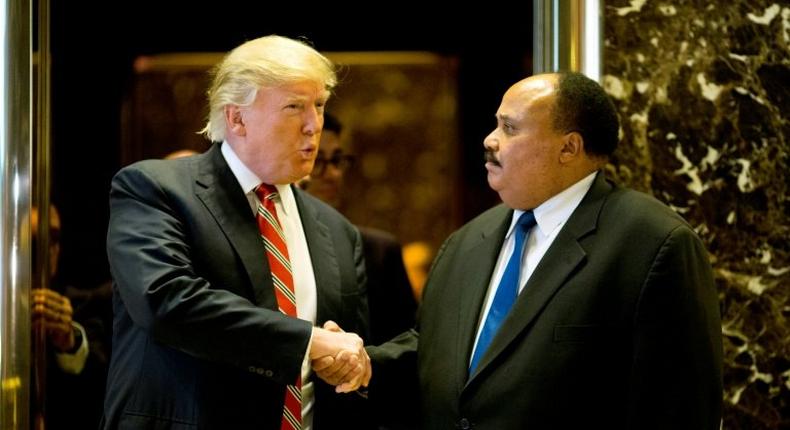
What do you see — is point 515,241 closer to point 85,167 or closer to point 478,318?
point 478,318

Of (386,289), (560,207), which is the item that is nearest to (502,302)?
(560,207)

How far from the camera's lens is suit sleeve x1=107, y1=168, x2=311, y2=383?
8.22 feet

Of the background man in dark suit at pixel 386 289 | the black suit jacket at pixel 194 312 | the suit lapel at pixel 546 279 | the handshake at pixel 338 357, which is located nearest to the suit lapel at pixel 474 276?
the suit lapel at pixel 546 279

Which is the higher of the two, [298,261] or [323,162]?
[323,162]

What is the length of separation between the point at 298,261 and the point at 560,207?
71 cm

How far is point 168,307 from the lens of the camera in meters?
2.50

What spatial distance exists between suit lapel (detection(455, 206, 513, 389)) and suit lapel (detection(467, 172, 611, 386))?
10 centimetres

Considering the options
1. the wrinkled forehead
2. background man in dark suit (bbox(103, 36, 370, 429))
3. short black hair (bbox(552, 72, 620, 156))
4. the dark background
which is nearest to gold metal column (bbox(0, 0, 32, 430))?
background man in dark suit (bbox(103, 36, 370, 429))

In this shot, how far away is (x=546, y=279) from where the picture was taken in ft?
8.55

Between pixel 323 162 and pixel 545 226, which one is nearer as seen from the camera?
pixel 545 226

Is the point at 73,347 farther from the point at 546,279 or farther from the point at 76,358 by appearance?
the point at 546,279

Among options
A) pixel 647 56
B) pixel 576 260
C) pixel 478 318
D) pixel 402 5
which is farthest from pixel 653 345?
pixel 402 5

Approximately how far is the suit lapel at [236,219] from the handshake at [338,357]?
17 cm

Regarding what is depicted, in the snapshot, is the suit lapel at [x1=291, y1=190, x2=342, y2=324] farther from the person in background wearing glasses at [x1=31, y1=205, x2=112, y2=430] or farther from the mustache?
the person in background wearing glasses at [x1=31, y1=205, x2=112, y2=430]
